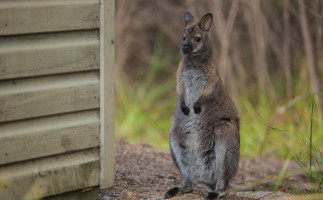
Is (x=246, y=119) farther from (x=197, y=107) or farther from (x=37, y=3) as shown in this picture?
(x=37, y=3)

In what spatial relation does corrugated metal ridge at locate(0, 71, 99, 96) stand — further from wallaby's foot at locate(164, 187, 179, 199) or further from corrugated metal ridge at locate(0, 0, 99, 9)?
wallaby's foot at locate(164, 187, 179, 199)

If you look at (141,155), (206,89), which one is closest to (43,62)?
(206,89)

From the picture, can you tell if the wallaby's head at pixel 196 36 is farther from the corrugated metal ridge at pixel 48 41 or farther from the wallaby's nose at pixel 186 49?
the corrugated metal ridge at pixel 48 41

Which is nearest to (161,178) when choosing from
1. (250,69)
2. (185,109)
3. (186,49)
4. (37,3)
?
(185,109)

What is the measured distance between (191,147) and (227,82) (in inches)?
184

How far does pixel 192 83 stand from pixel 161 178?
1.06 metres

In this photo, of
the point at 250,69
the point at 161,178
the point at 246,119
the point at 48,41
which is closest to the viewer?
the point at 48,41

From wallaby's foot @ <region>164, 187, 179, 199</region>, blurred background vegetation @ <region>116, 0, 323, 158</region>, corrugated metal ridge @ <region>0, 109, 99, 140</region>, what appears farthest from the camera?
blurred background vegetation @ <region>116, 0, 323, 158</region>

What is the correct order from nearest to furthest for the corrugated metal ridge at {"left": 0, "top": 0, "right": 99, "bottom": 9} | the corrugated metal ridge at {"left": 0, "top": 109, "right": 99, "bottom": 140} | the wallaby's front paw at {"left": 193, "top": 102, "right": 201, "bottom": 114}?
the corrugated metal ridge at {"left": 0, "top": 0, "right": 99, "bottom": 9}
the corrugated metal ridge at {"left": 0, "top": 109, "right": 99, "bottom": 140}
the wallaby's front paw at {"left": 193, "top": 102, "right": 201, "bottom": 114}

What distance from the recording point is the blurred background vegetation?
299 inches

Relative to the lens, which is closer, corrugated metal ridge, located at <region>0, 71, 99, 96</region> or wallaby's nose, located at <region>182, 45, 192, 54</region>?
corrugated metal ridge, located at <region>0, 71, 99, 96</region>

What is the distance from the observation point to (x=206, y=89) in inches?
182

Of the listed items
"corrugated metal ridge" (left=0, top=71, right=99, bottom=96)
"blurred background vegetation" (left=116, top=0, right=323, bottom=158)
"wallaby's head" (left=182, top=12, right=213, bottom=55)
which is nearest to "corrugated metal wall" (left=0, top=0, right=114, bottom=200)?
"corrugated metal ridge" (left=0, top=71, right=99, bottom=96)

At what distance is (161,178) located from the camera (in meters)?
5.26
